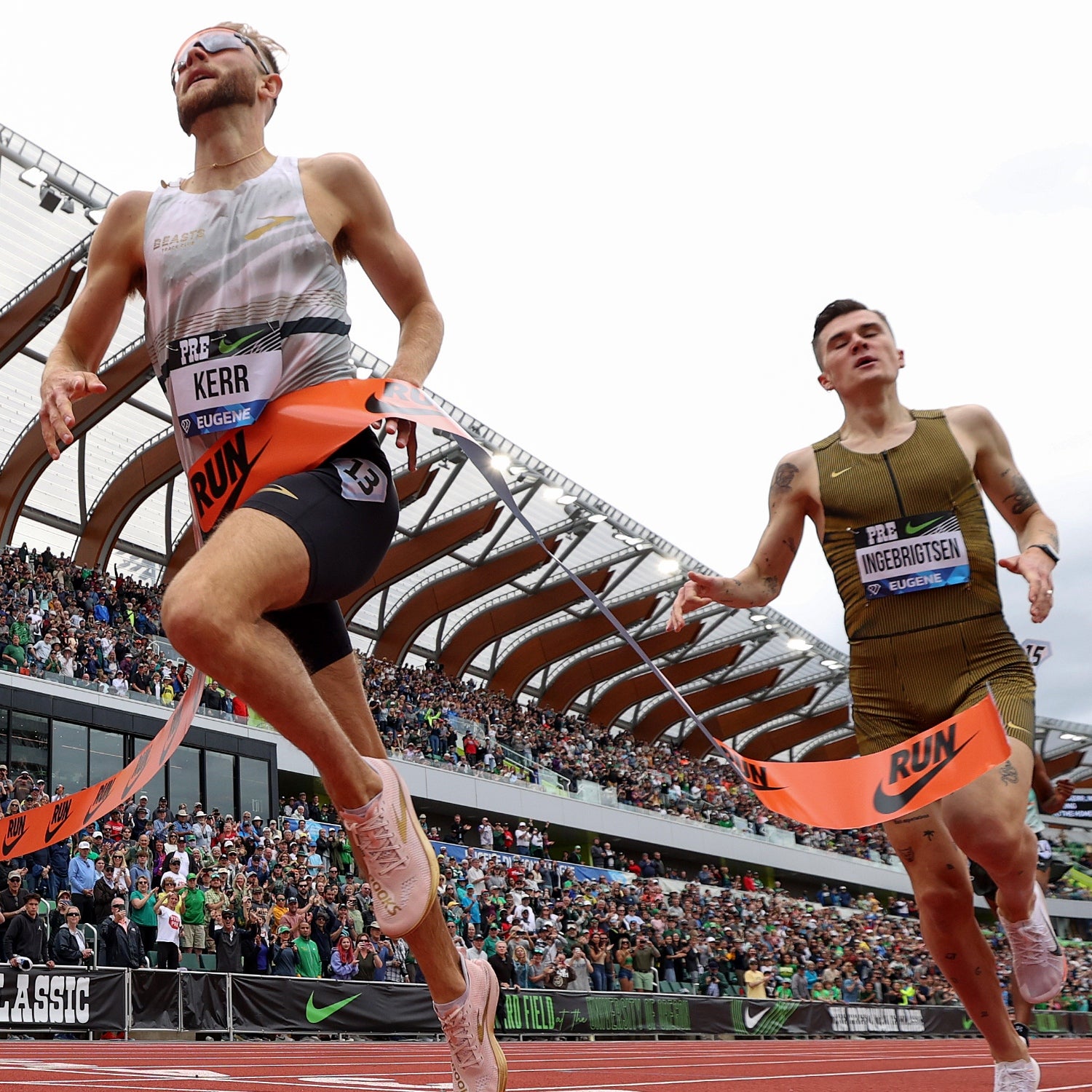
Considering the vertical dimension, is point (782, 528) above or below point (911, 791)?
above

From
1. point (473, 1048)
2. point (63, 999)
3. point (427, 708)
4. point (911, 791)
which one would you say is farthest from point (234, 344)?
point (427, 708)

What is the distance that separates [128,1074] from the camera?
5078mm

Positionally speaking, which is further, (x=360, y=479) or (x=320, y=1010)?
(x=320, y=1010)

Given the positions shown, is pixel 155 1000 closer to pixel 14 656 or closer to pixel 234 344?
pixel 14 656

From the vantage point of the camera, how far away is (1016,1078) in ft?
12.1

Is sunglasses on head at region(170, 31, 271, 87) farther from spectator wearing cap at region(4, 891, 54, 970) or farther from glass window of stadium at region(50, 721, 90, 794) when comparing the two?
glass window of stadium at region(50, 721, 90, 794)

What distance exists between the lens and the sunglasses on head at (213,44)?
3188 millimetres

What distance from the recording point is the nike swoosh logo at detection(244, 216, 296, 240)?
3092 mm

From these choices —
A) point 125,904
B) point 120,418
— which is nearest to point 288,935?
point 125,904

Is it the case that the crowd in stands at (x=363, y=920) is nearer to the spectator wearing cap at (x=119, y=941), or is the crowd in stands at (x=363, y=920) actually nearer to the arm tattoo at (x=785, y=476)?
the spectator wearing cap at (x=119, y=941)

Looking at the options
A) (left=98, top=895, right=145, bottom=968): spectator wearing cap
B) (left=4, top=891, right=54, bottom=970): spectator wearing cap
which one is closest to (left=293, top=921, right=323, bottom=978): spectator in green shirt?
(left=98, top=895, right=145, bottom=968): spectator wearing cap

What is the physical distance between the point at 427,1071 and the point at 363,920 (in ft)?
36.9

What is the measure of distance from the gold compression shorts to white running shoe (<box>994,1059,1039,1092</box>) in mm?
913

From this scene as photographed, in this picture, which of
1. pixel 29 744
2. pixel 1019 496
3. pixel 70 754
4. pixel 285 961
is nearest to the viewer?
pixel 1019 496
